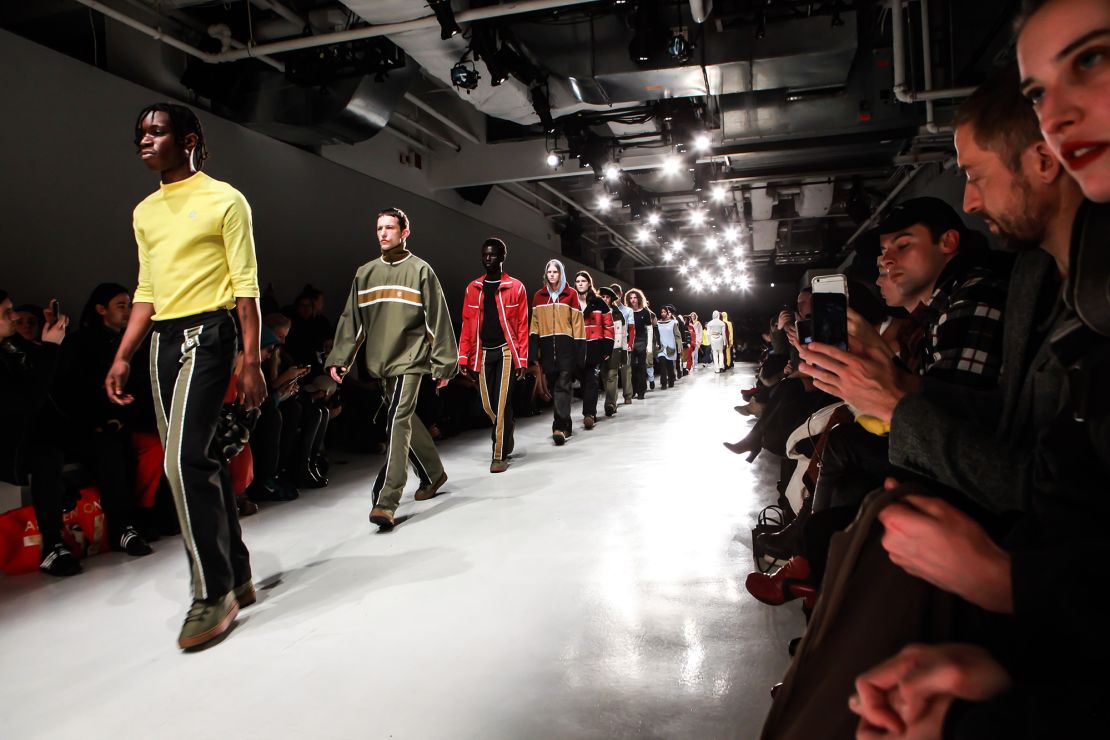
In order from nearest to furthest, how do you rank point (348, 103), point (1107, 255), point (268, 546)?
point (1107, 255) → point (268, 546) → point (348, 103)

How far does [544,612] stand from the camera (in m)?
2.13

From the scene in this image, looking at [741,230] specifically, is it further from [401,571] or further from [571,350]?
[401,571]

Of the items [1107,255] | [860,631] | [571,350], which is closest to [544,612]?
[860,631]

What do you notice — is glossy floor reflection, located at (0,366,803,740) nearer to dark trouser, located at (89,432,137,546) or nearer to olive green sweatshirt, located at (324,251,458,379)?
dark trouser, located at (89,432,137,546)

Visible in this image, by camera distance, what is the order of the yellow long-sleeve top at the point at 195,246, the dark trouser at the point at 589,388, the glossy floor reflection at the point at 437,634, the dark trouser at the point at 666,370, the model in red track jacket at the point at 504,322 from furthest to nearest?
the dark trouser at the point at 666,370 → the dark trouser at the point at 589,388 → the model in red track jacket at the point at 504,322 → the yellow long-sleeve top at the point at 195,246 → the glossy floor reflection at the point at 437,634

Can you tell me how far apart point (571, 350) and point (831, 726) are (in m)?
5.42

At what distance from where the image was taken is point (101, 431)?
122 inches

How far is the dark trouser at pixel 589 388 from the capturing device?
6.92m

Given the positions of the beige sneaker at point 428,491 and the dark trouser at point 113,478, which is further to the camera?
the beige sneaker at point 428,491

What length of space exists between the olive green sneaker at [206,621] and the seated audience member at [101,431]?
46.4 inches

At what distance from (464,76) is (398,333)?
2665 mm

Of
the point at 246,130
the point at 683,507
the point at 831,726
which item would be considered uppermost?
the point at 246,130

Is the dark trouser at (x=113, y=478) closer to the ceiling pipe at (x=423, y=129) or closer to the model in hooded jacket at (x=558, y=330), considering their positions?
the model in hooded jacket at (x=558, y=330)

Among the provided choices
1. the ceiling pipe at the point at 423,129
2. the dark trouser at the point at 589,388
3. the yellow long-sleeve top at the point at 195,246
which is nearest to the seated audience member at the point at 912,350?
the yellow long-sleeve top at the point at 195,246
